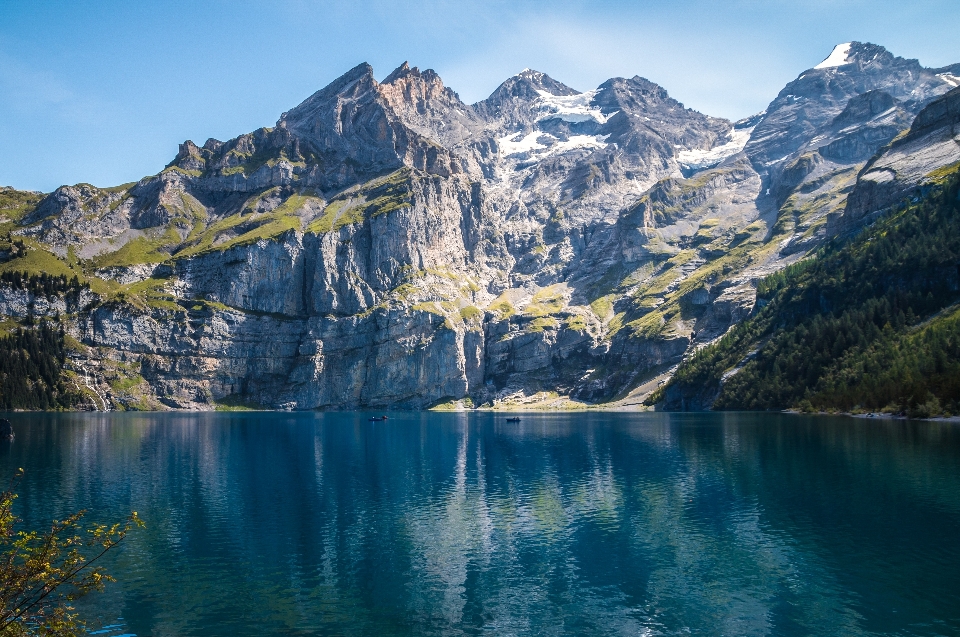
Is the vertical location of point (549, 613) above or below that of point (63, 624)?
below

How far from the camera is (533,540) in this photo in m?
54.1

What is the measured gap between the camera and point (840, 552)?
156 ft

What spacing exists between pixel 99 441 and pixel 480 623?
116467 mm

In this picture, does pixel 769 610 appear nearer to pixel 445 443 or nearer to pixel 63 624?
pixel 63 624

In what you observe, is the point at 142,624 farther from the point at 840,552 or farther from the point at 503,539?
the point at 840,552

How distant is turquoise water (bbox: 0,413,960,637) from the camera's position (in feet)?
122

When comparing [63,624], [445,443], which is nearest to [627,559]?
[63,624]

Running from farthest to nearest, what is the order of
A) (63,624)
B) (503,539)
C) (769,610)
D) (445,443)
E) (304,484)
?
(445,443) < (304,484) < (503,539) < (769,610) < (63,624)

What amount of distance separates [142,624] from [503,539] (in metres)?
28.1

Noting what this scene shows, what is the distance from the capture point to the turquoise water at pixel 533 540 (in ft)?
122

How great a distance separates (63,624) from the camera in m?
16.9

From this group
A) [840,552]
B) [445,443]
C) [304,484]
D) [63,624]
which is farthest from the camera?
[445,443]

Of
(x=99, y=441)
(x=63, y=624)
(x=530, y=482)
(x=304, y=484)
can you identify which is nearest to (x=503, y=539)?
(x=530, y=482)

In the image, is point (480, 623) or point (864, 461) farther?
point (864, 461)
